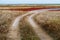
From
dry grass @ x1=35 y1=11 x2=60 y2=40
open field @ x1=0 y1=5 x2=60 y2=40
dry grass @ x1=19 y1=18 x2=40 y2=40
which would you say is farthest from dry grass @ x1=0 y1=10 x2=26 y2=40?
dry grass @ x1=35 y1=11 x2=60 y2=40

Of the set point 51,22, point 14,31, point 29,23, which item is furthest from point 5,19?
point 51,22

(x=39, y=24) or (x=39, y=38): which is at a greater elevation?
(x=39, y=24)

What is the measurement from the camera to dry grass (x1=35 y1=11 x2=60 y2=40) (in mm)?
1799

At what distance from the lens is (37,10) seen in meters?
2.02

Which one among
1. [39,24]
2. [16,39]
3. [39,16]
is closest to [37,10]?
[39,16]

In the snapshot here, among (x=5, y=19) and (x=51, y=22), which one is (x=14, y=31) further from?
(x=51, y=22)

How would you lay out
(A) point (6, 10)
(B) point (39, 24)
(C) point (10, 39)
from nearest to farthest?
(C) point (10, 39) → (B) point (39, 24) → (A) point (6, 10)

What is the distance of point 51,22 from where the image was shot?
187 centimetres

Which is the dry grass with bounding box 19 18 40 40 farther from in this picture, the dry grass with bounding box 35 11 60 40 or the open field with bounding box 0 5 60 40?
the dry grass with bounding box 35 11 60 40

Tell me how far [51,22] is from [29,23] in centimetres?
32

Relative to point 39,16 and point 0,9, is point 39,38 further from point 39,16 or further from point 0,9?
point 0,9

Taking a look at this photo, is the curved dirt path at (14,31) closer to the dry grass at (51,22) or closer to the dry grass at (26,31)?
the dry grass at (26,31)

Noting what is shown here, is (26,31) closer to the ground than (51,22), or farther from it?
closer to the ground

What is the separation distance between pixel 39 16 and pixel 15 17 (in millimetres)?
360
